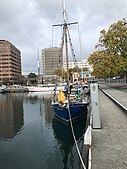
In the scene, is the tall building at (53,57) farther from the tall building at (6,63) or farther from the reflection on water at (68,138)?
the tall building at (6,63)

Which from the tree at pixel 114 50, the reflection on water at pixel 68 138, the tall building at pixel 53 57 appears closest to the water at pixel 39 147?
the reflection on water at pixel 68 138

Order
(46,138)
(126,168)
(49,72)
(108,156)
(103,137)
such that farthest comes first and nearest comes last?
(49,72) < (46,138) < (103,137) < (108,156) < (126,168)

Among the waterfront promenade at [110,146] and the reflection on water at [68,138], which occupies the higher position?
the waterfront promenade at [110,146]

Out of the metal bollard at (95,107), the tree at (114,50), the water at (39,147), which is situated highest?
the tree at (114,50)

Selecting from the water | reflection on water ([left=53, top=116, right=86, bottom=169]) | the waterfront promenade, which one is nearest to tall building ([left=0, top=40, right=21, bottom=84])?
the water

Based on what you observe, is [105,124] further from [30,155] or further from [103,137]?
[30,155]

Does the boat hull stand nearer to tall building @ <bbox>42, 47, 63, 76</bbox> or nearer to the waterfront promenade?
the waterfront promenade

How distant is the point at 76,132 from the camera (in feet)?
49.1

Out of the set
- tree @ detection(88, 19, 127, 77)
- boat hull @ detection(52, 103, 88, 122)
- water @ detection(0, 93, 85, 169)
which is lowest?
water @ detection(0, 93, 85, 169)

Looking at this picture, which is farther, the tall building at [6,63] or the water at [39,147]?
the tall building at [6,63]

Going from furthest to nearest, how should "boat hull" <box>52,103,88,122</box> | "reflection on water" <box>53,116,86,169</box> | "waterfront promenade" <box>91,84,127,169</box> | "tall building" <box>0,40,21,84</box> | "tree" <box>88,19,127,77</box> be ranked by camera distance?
1. "tall building" <box>0,40,21,84</box>
2. "tree" <box>88,19,127,77</box>
3. "boat hull" <box>52,103,88,122</box>
4. "reflection on water" <box>53,116,86,169</box>
5. "waterfront promenade" <box>91,84,127,169</box>

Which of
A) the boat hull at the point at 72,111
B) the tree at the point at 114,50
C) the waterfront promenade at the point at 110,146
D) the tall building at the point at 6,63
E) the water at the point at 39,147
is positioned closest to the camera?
the waterfront promenade at the point at 110,146

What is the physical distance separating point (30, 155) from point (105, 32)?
34.3 meters

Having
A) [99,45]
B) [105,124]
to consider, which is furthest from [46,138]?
[99,45]
